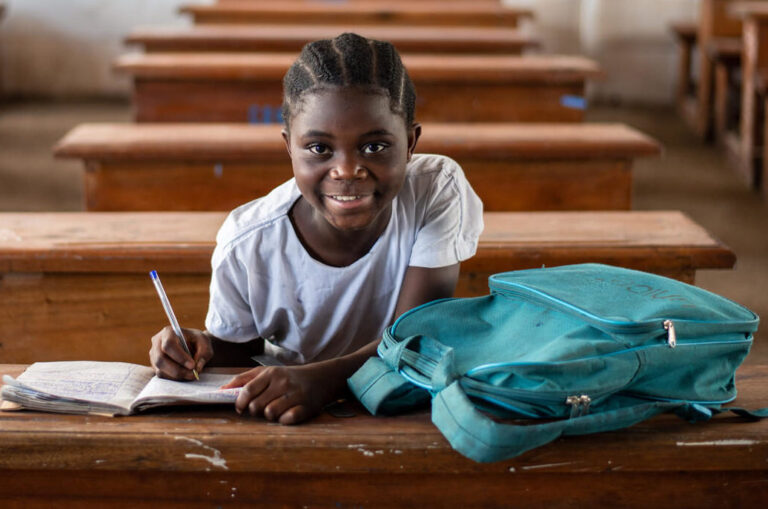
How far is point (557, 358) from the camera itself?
104 cm

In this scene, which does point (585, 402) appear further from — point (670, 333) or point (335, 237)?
point (335, 237)

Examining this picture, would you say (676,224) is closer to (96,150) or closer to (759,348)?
(759,348)

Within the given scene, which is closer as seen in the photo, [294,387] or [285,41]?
[294,387]

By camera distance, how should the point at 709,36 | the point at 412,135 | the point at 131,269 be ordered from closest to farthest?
1. the point at 412,135
2. the point at 131,269
3. the point at 709,36

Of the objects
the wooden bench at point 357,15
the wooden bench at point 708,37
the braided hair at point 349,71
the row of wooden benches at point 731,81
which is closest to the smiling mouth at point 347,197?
the braided hair at point 349,71

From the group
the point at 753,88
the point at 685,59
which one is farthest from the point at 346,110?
the point at 685,59

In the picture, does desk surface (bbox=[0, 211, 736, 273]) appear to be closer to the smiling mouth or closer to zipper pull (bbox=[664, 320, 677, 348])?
the smiling mouth

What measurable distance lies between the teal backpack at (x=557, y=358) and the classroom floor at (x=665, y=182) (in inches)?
56.8

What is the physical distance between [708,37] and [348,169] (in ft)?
15.3

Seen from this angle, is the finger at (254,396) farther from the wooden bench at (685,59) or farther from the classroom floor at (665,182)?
the wooden bench at (685,59)

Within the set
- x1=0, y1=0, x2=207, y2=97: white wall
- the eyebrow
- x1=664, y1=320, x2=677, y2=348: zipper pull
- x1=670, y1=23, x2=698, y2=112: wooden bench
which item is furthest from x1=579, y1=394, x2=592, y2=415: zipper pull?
x1=0, y1=0, x2=207, y2=97: white wall

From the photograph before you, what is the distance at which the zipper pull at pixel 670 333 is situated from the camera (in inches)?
41.9

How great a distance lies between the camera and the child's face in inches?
47.1

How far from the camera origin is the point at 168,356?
1.22 meters
